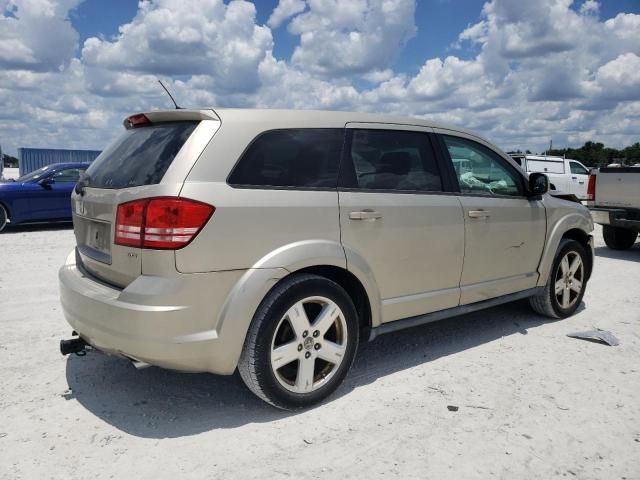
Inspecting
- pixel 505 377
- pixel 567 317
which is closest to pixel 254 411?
pixel 505 377

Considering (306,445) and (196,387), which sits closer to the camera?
(306,445)

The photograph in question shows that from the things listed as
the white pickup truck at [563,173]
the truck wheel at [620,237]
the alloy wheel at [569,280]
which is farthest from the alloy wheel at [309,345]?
the white pickup truck at [563,173]

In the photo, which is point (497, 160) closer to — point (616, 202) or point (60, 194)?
point (616, 202)

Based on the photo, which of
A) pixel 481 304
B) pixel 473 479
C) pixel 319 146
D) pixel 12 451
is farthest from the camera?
pixel 481 304

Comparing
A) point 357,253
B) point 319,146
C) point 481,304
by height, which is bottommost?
point 481,304

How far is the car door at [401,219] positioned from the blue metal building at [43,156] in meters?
26.0

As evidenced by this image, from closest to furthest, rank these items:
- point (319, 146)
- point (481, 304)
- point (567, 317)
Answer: point (319, 146) → point (481, 304) → point (567, 317)

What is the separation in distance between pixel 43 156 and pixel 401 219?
28544 millimetres

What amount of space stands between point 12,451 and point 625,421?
3367 millimetres

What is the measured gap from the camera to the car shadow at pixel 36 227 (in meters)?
12.2

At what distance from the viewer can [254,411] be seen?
334 centimetres

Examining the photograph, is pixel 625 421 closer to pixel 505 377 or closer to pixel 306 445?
pixel 505 377

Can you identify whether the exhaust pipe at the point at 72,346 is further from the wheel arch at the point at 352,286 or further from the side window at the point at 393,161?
the side window at the point at 393,161

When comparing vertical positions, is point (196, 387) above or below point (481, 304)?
below
